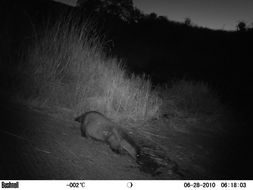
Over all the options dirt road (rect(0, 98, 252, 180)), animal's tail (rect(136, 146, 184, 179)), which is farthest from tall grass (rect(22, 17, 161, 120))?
animal's tail (rect(136, 146, 184, 179))

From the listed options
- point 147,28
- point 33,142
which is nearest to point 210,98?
point 33,142

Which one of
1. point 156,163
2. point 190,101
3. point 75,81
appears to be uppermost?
point 75,81

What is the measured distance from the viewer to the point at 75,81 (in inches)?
188

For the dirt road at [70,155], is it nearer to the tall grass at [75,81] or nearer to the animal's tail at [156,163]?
the animal's tail at [156,163]

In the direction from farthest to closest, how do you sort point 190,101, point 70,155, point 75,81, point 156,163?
point 190,101
point 75,81
point 156,163
point 70,155

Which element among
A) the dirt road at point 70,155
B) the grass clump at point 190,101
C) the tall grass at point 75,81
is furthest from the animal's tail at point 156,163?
the grass clump at point 190,101

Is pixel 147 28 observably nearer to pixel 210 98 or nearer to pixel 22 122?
pixel 210 98

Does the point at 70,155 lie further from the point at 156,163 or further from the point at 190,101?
the point at 190,101

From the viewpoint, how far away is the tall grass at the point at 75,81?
4051 mm

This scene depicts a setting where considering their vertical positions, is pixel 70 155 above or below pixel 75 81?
below

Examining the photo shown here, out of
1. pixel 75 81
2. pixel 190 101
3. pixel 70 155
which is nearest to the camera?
pixel 70 155

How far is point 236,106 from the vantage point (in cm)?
754

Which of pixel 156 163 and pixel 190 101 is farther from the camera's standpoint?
pixel 190 101

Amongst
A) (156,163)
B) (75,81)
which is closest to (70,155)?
(156,163)
